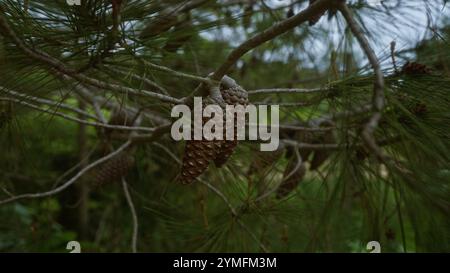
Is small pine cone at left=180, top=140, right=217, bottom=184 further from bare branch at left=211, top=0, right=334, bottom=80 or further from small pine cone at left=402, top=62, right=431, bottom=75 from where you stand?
small pine cone at left=402, top=62, right=431, bottom=75

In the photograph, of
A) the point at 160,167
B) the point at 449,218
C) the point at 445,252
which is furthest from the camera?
the point at 160,167

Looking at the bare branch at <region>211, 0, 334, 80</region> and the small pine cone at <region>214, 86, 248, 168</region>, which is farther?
the small pine cone at <region>214, 86, 248, 168</region>

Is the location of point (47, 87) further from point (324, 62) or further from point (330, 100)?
point (324, 62)

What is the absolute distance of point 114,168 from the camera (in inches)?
83.7

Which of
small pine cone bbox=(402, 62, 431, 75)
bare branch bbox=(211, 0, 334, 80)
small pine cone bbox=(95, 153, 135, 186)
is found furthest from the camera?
small pine cone bbox=(95, 153, 135, 186)

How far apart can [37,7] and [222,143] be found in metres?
0.57

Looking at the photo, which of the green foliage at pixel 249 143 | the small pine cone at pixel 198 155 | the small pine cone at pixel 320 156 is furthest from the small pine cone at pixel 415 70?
the small pine cone at pixel 320 156

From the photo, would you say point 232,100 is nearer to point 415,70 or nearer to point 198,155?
point 198,155

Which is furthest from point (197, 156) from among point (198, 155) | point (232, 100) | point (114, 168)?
point (114, 168)

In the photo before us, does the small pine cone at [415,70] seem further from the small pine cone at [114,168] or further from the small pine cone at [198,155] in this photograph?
the small pine cone at [114,168]

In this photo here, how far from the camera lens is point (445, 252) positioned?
3.12ft

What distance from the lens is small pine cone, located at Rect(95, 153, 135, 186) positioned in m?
2.12

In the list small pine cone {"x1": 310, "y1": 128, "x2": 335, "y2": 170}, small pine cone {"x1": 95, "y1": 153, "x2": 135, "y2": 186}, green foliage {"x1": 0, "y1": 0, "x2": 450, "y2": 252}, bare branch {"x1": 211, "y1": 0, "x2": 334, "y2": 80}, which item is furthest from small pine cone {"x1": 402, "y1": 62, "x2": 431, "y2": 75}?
small pine cone {"x1": 95, "y1": 153, "x2": 135, "y2": 186}
